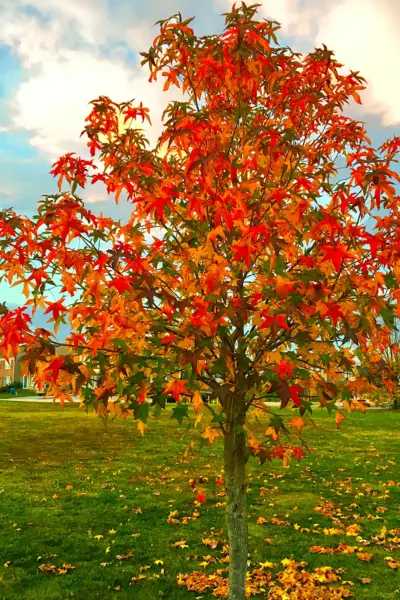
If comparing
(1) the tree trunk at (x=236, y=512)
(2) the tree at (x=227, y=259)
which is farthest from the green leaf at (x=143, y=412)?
(1) the tree trunk at (x=236, y=512)

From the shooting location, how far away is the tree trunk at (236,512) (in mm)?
5078

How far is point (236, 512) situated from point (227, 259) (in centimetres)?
258

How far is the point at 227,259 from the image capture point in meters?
4.65

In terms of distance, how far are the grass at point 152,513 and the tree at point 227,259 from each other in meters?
0.82

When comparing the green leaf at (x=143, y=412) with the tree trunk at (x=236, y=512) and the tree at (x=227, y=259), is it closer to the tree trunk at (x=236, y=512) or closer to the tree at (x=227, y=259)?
the tree at (x=227, y=259)

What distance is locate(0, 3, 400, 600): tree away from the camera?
3639 millimetres

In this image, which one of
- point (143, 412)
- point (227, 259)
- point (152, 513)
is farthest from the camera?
point (152, 513)

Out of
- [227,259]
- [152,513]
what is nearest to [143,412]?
[227,259]

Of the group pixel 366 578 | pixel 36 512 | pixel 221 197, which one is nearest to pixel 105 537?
pixel 36 512

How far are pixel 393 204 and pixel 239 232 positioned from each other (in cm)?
126

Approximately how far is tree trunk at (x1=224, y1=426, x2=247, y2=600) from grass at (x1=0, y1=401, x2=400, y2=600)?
58cm

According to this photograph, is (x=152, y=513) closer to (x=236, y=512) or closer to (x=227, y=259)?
(x=236, y=512)

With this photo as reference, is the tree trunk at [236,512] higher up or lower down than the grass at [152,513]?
higher up

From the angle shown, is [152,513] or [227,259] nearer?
[227,259]
